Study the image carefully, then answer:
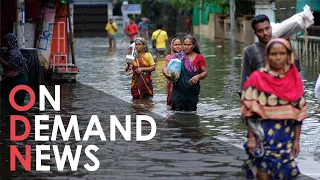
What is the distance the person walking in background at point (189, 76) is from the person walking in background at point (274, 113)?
7.38 metres

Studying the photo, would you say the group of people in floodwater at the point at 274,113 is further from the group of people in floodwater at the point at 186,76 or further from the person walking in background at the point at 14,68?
the person walking in background at the point at 14,68

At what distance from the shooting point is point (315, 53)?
3394cm

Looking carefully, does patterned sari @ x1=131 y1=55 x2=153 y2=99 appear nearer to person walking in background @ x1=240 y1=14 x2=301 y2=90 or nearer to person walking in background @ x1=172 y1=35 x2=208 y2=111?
person walking in background @ x1=172 y1=35 x2=208 y2=111

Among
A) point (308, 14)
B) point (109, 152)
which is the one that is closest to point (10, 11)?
point (109, 152)

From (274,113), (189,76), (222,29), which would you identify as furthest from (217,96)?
(222,29)

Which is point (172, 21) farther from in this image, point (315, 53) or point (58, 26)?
point (58, 26)

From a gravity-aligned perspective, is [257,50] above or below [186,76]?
above

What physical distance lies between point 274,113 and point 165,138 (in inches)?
194

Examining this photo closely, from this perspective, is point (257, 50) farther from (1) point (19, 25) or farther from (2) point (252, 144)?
(1) point (19, 25)

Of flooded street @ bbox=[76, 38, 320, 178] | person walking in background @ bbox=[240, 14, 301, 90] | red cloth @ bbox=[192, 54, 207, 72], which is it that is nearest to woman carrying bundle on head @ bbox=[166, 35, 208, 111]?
red cloth @ bbox=[192, 54, 207, 72]

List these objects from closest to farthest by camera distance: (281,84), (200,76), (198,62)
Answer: (281,84) → (200,76) → (198,62)

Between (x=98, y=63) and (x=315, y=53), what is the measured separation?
8114 millimetres

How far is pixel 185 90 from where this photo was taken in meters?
15.8

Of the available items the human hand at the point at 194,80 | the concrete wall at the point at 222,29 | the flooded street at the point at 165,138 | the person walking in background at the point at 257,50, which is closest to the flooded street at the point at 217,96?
the flooded street at the point at 165,138
